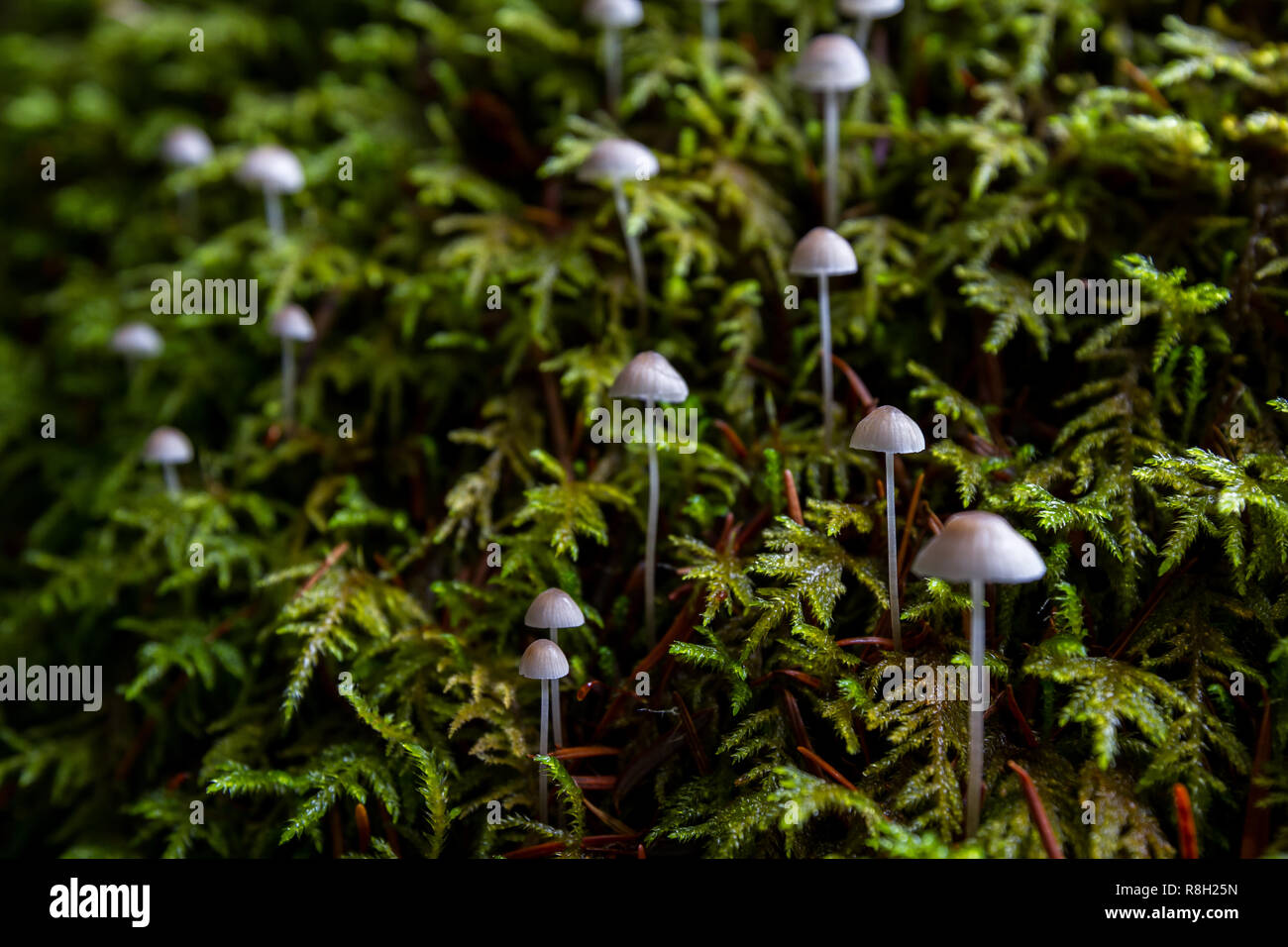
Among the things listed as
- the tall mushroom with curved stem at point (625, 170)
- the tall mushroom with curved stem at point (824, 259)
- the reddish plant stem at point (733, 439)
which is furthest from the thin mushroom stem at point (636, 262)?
the tall mushroom with curved stem at point (824, 259)

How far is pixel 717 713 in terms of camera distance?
213 centimetres

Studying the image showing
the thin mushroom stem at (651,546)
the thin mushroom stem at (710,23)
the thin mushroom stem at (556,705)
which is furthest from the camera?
A: the thin mushroom stem at (710,23)

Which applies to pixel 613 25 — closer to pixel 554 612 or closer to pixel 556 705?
pixel 554 612

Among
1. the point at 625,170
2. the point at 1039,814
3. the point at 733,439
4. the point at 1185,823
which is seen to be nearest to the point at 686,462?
the point at 733,439

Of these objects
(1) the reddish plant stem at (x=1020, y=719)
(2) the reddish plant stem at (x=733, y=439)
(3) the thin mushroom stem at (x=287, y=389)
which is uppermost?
(3) the thin mushroom stem at (x=287, y=389)

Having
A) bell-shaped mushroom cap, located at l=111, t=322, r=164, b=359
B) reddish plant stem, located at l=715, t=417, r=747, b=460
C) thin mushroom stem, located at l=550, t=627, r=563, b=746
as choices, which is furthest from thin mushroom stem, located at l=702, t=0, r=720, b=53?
bell-shaped mushroom cap, located at l=111, t=322, r=164, b=359

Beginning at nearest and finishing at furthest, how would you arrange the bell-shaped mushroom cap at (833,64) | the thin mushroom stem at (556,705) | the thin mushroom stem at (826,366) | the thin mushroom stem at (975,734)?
the thin mushroom stem at (975,734) < the thin mushroom stem at (556,705) < the thin mushroom stem at (826,366) < the bell-shaped mushroom cap at (833,64)

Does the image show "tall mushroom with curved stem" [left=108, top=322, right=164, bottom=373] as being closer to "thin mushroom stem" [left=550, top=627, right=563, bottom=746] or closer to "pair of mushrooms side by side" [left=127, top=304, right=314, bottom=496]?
"pair of mushrooms side by side" [left=127, top=304, right=314, bottom=496]

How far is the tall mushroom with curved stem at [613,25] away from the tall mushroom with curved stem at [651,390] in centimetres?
152

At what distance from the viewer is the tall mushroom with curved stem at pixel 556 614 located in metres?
2.11

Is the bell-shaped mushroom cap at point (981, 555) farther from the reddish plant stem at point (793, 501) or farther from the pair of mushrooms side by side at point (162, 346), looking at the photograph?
the pair of mushrooms side by side at point (162, 346)

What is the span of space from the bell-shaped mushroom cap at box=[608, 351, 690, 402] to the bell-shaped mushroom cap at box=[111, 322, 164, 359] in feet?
7.15
